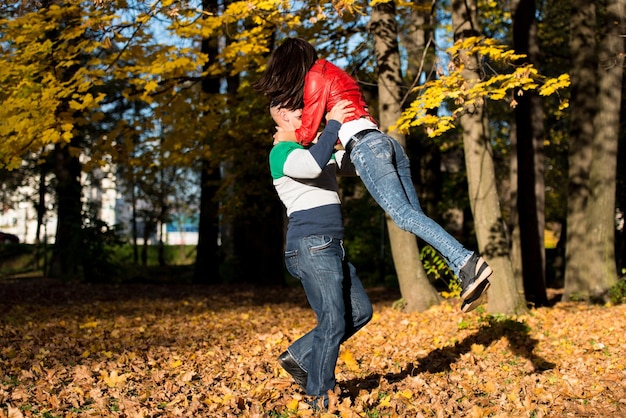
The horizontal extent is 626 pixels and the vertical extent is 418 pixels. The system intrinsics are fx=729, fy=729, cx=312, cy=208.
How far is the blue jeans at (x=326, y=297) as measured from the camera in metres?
4.45

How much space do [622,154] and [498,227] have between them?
11.8m

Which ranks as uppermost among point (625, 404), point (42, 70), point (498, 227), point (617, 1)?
point (617, 1)

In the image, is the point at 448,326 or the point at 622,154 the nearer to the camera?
the point at 448,326

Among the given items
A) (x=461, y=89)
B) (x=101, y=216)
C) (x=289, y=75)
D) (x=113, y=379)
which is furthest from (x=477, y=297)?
(x=101, y=216)

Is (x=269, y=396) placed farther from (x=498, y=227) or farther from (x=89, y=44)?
(x=89, y=44)

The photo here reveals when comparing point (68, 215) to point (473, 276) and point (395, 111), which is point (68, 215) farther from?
point (473, 276)

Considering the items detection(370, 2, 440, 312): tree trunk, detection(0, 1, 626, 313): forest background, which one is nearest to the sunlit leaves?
detection(0, 1, 626, 313): forest background

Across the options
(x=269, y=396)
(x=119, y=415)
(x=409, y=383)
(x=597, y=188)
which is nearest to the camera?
(x=119, y=415)

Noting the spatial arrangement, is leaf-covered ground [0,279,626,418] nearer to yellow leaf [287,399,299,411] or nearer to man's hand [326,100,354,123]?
yellow leaf [287,399,299,411]

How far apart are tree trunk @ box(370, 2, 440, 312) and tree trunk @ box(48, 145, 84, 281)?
1162 cm

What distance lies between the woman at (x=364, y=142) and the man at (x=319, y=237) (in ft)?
0.26

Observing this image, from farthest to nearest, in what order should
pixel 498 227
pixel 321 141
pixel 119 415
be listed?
pixel 498 227
pixel 119 415
pixel 321 141

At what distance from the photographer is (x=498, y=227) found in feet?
33.7

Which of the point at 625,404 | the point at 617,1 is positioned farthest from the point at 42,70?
the point at 617,1
